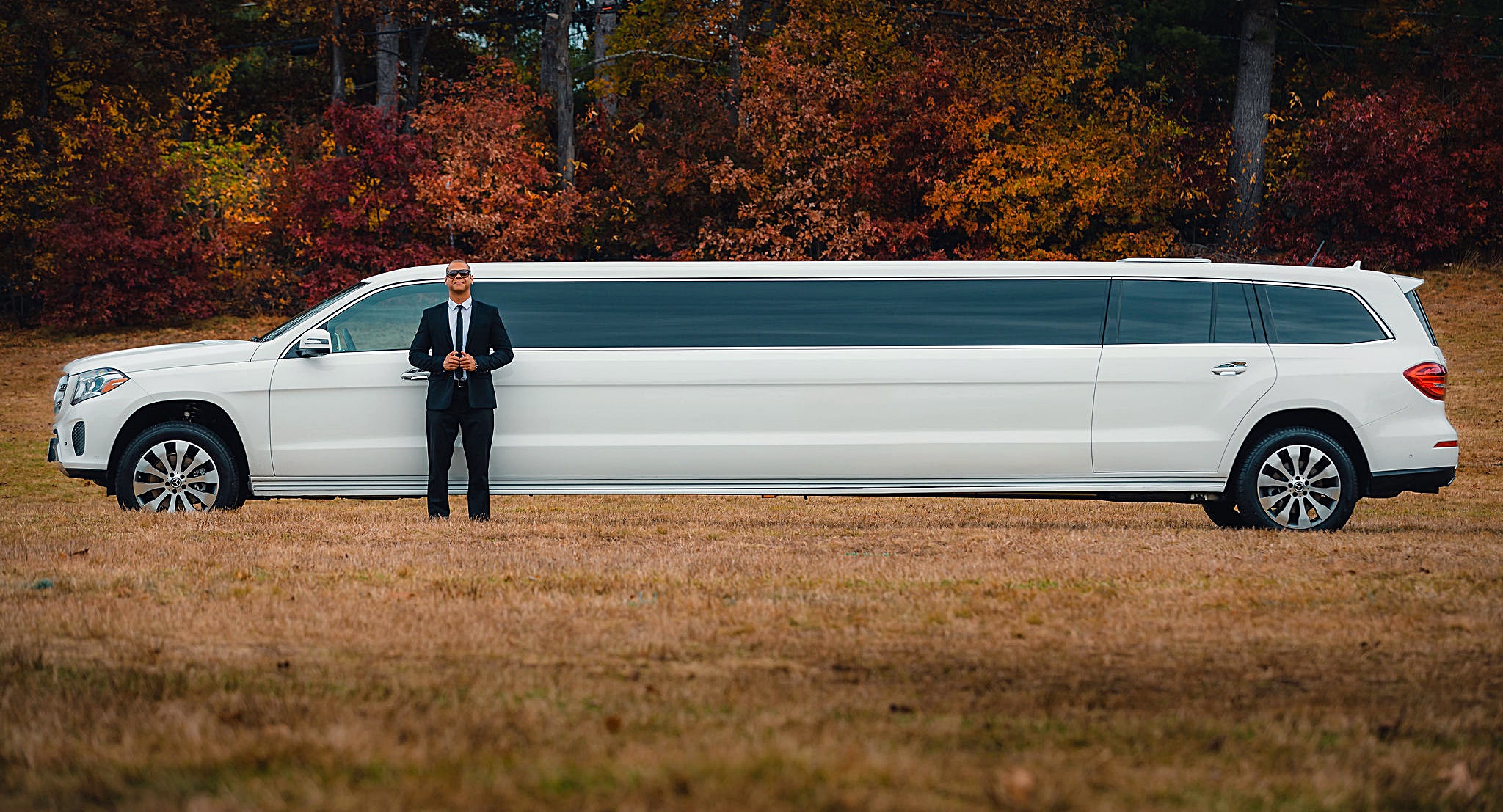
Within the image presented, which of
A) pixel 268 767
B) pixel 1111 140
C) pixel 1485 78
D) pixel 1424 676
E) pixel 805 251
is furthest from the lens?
pixel 1485 78

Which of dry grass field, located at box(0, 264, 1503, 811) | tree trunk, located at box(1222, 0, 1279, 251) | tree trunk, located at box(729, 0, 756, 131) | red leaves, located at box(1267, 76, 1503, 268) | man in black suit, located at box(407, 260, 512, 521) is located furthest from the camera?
tree trunk, located at box(1222, 0, 1279, 251)

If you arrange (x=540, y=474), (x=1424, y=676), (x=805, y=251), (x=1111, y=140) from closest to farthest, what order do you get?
1. (x=1424, y=676)
2. (x=540, y=474)
3. (x=805, y=251)
4. (x=1111, y=140)

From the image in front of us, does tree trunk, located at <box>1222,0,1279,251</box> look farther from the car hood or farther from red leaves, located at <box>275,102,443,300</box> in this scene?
the car hood

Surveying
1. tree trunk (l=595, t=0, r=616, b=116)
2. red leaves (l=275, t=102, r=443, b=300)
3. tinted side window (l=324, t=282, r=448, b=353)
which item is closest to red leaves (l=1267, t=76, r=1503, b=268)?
tree trunk (l=595, t=0, r=616, b=116)

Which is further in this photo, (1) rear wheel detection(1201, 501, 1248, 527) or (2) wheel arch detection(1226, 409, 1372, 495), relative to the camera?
(1) rear wheel detection(1201, 501, 1248, 527)

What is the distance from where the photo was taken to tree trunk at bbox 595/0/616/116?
110 ft

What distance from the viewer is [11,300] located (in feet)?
116

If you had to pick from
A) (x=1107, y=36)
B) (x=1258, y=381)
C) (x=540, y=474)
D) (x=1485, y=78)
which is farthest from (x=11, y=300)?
(x=1485, y=78)

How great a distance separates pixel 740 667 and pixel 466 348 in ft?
15.9

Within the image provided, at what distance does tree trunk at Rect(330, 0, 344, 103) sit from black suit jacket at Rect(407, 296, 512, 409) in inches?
945

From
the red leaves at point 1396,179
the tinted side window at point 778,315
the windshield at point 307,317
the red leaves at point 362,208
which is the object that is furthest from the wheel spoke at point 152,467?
the red leaves at point 1396,179

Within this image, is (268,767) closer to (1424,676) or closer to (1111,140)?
(1424,676)

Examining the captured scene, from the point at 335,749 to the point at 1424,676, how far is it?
3.88 metres

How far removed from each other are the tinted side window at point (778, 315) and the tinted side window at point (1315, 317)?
4.20ft
